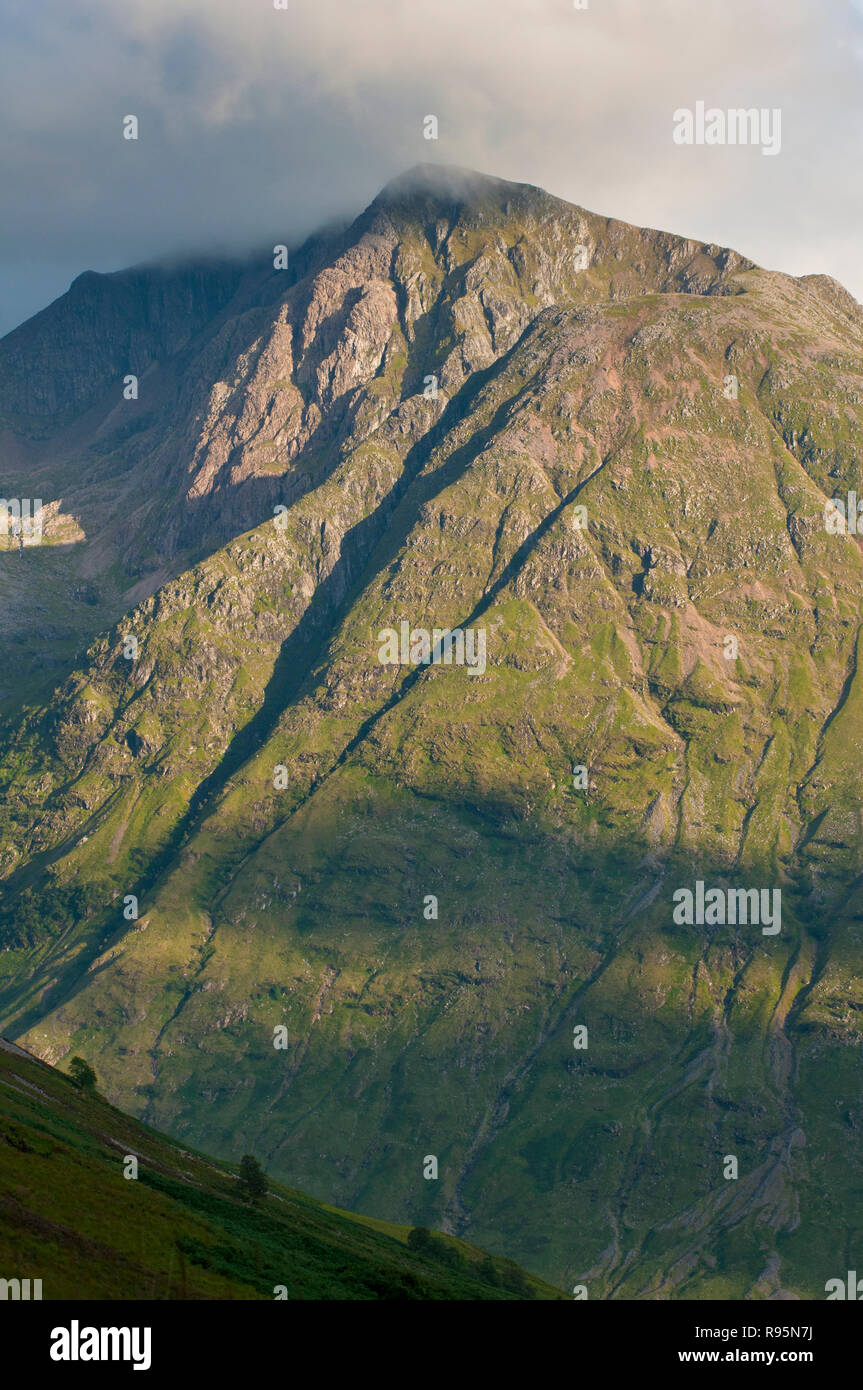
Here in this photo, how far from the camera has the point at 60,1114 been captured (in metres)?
198

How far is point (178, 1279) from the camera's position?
454ft

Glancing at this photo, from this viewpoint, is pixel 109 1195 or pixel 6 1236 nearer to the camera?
pixel 6 1236
